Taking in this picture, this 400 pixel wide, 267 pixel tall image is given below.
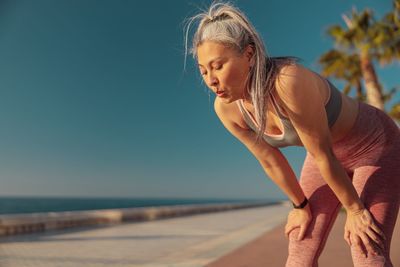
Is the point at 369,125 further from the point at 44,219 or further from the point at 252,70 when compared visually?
the point at 44,219

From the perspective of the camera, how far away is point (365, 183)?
1.91 metres

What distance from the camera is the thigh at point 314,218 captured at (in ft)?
6.64

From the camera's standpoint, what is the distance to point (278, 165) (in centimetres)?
209

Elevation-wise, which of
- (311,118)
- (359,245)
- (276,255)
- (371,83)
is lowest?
(276,255)

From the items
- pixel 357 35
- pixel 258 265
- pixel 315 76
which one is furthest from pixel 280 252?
pixel 357 35

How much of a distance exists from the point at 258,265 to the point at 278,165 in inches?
137

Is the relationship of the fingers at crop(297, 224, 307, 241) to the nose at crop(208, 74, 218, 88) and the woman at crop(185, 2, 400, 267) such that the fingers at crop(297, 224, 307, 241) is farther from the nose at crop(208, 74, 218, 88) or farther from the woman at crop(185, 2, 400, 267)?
the nose at crop(208, 74, 218, 88)

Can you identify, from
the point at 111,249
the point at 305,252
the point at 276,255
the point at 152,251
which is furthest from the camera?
the point at 111,249

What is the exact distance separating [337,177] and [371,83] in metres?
14.0

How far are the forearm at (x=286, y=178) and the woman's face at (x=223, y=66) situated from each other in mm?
534

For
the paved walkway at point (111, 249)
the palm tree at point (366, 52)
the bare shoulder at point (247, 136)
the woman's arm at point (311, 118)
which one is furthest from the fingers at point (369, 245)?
the palm tree at point (366, 52)

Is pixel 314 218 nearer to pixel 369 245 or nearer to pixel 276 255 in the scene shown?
pixel 369 245

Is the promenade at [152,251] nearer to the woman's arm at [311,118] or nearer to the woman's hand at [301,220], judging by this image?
the woman's hand at [301,220]

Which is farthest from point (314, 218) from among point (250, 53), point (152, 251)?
point (152, 251)
